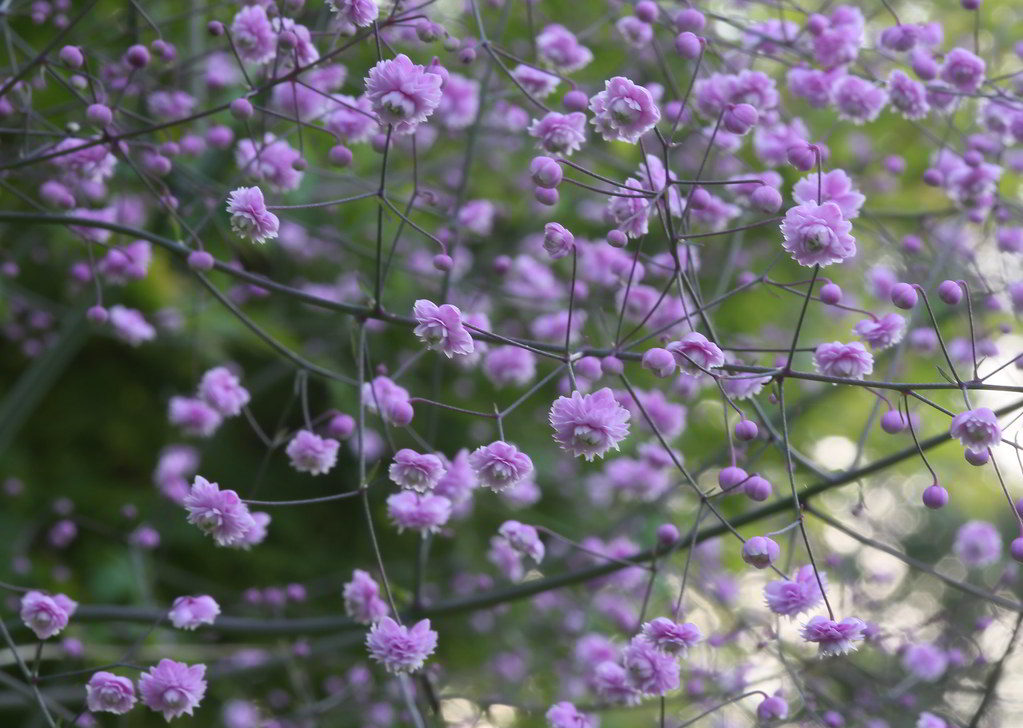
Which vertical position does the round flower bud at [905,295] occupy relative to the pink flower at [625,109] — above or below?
below

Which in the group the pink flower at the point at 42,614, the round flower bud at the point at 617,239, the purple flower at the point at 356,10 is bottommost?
the pink flower at the point at 42,614

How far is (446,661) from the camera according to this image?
3541 mm

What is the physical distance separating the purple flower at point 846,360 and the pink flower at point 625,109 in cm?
42

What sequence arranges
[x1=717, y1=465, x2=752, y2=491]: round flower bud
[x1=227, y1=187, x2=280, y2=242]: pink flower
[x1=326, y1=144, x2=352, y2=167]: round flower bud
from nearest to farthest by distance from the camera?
[x1=227, y1=187, x2=280, y2=242]: pink flower
[x1=717, y1=465, x2=752, y2=491]: round flower bud
[x1=326, y1=144, x2=352, y2=167]: round flower bud

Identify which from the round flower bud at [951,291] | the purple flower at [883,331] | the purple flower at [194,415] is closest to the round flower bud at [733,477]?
the purple flower at [883,331]

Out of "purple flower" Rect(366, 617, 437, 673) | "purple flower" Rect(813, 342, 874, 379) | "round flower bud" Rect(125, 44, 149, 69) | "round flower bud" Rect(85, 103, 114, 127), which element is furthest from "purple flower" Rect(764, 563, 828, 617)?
"round flower bud" Rect(125, 44, 149, 69)

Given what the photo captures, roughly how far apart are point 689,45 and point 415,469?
0.84 m

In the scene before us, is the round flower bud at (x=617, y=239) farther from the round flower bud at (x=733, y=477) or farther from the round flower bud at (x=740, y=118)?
the round flower bud at (x=733, y=477)

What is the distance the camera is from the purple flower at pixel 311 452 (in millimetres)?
1814

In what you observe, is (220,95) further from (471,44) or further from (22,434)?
(22,434)

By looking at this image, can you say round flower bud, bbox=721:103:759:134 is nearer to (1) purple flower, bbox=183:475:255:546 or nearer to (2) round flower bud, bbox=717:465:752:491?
(2) round flower bud, bbox=717:465:752:491

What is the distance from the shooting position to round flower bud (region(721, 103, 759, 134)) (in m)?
1.62

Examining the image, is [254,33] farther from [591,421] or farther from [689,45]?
[591,421]

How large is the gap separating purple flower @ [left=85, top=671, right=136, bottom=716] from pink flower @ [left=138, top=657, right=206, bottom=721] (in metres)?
0.04
